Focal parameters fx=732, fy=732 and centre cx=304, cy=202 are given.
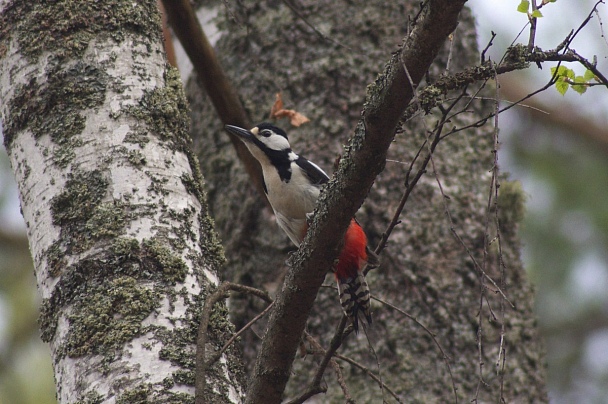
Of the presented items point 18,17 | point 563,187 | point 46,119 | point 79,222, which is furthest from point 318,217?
point 563,187

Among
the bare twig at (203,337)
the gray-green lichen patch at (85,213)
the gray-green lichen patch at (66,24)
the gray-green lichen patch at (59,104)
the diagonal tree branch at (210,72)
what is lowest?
the bare twig at (203,337)

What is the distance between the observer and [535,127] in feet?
22.9

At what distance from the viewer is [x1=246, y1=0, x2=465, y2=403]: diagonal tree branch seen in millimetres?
1828

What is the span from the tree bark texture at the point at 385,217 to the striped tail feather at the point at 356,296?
0.59 feet

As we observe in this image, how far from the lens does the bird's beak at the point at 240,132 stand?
3715 millimetres

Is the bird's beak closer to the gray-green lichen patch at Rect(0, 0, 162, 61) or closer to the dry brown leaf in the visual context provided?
the dry brown leaf

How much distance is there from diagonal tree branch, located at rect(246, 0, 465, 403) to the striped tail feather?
1.10m

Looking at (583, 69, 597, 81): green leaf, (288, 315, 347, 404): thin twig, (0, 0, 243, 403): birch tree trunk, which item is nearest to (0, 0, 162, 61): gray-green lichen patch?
(0, 0, 243, 403): birch tree trunk

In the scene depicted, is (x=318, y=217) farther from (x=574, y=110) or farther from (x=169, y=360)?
(x=574, y=110)

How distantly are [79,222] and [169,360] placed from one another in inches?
22.1

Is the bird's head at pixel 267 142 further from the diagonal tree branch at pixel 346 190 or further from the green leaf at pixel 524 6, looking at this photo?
the green leaf at pixel 524 6

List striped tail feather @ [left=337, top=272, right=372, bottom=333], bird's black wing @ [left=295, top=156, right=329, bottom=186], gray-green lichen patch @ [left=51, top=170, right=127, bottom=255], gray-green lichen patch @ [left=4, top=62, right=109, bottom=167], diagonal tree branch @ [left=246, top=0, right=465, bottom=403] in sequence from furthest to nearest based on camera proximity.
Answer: bird's black wing @ [left=295, top=156, right=329, bottom=186] < striped tail feather @ [left=337, top=272, right=372, bottom=333] < gray-green lichen patch @ [left=4, top=62, right=109, bottom=167] < gray-green lichen patch @ [left=51, top=170, right=127, bottom=255] < diagonal tree branch @ [left=246, top=0, right=465, bottom=403]

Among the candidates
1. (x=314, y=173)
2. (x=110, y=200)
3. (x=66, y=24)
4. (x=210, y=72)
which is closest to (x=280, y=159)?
(x=314, y=173)

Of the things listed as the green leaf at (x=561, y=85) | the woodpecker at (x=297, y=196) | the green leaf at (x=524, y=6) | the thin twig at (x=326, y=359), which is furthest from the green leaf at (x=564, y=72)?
the woodpecker at (x=297, y=196)
